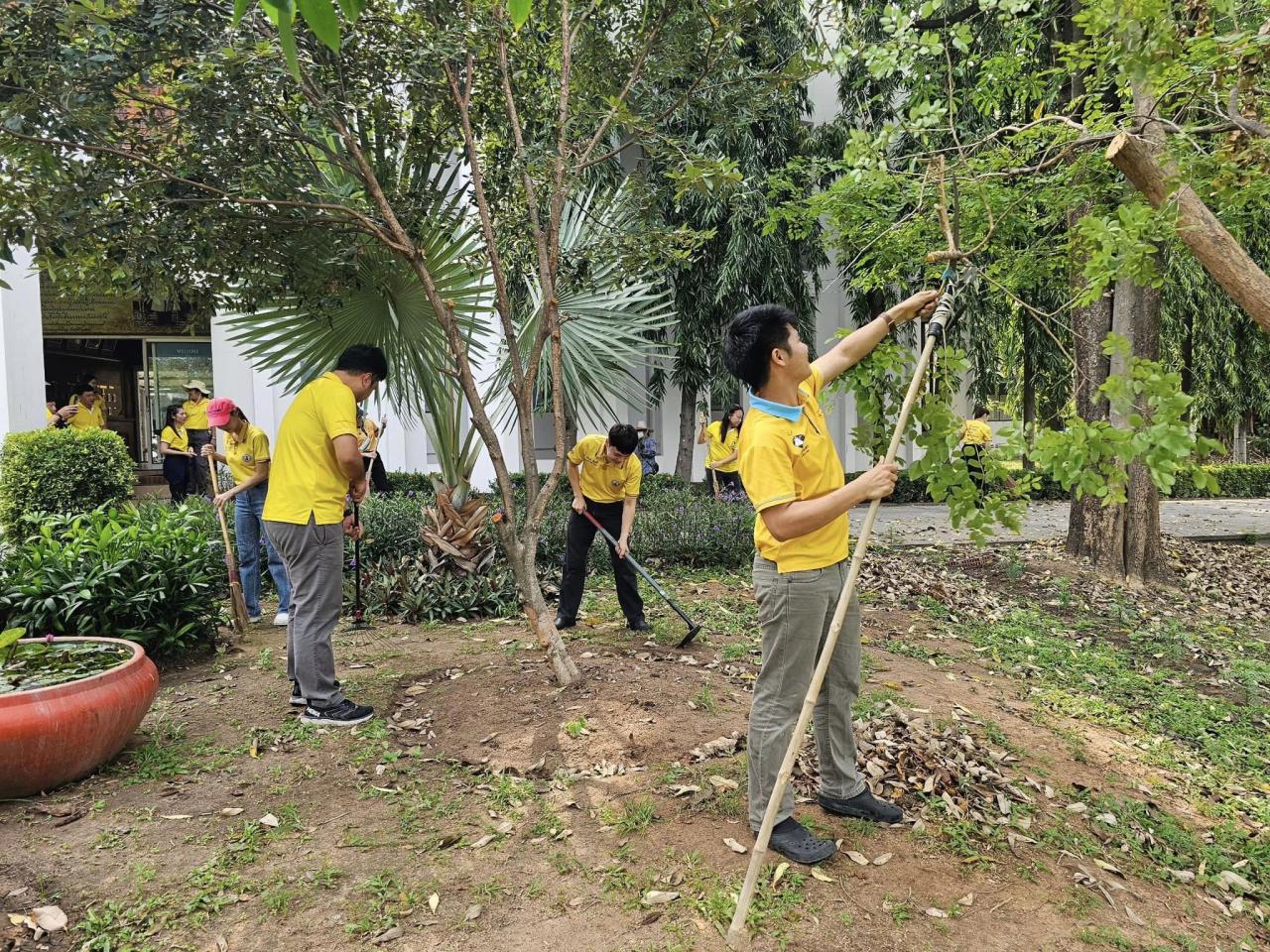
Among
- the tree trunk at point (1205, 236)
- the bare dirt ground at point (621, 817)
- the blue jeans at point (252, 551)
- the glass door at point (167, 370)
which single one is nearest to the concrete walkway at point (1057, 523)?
the bare dirt ground at point (621, 817)

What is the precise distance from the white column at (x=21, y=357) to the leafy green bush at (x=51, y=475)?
3.85 ft

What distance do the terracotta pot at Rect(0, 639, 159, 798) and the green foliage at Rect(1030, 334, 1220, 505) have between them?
3.88 m

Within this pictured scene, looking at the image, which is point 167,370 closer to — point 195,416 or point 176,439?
point 195,416

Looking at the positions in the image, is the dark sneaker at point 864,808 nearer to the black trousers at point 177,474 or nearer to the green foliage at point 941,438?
the green foliage at point 941,438

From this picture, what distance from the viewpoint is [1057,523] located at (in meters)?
13.1

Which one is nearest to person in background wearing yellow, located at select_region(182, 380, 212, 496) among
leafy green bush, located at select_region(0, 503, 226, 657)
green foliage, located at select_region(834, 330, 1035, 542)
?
leafy green bush, located at select_region(0, 503, 226, 657)

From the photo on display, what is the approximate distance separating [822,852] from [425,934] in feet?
4.52

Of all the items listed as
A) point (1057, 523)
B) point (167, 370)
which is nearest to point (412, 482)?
point (167, 370)

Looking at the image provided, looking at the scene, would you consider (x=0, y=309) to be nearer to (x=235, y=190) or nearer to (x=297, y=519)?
(x=235, y=190)

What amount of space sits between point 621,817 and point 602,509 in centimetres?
319

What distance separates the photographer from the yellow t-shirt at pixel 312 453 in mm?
4238

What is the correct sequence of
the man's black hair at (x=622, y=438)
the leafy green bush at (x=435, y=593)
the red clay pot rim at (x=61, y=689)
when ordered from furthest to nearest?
1. the leafy green bush at (x=435, y=593)
2. the man's black hair at (x=622, y=438)
3. the red clay pot rim at (x=61, y=689)

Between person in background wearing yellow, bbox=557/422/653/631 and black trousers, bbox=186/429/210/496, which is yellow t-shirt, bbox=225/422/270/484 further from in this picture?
black trousers, bbox=186/429/210/496

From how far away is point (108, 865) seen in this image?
3062 mm
